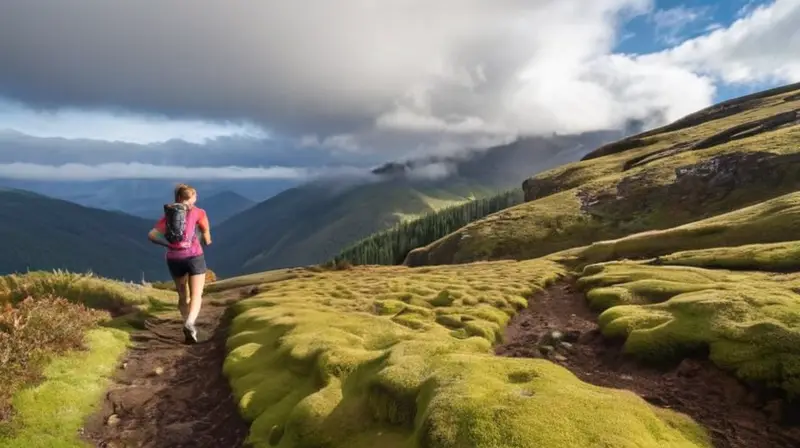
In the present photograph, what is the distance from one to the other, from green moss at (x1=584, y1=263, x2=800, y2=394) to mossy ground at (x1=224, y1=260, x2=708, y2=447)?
5233 millimetres

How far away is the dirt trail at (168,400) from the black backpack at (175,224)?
624 centimetres

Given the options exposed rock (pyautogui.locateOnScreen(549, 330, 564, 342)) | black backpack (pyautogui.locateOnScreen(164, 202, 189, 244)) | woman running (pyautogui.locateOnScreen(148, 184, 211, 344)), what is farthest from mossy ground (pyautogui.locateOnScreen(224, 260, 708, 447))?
black backpack (pyautogui.locateOnScreen(164, 202, 189, 244))

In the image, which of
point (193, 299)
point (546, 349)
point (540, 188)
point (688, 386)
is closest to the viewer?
point (688, 386)

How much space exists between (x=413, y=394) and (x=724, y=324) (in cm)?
1373

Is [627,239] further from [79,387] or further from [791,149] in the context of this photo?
[791,149]

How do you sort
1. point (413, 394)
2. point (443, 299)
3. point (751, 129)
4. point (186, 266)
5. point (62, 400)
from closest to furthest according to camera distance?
point (413, 394) < point (62, 400) < point (186, 266) < point (443, 299) < point (751, 129)

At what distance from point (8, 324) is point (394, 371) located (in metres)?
17.1

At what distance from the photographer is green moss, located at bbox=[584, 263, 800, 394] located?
54.1ft

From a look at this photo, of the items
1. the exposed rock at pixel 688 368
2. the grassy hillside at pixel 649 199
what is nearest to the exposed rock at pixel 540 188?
the grassy hillside at pixel 649 199

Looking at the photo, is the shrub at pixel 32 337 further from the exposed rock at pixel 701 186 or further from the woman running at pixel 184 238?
the exposed rock at pixel 701 186

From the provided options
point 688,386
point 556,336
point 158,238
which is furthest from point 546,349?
point 158,238

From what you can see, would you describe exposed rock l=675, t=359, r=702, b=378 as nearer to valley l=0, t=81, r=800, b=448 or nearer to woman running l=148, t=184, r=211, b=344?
valley l=0, t=81, r=800, b=448

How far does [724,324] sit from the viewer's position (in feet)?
64.3

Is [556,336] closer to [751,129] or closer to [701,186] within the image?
[701,186]
